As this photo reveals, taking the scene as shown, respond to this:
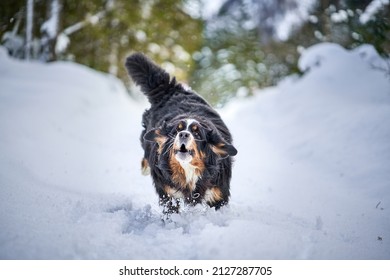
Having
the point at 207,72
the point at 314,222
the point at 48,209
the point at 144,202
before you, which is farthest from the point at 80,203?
the point at 207,72

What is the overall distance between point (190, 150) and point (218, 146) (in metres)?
0.44

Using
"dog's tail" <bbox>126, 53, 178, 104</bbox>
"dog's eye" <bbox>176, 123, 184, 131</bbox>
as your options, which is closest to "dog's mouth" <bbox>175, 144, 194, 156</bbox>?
"dog's eye" <bbox>176, 123, 184, 131</bbox>

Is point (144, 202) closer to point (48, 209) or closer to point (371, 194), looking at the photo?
point (48, 209)

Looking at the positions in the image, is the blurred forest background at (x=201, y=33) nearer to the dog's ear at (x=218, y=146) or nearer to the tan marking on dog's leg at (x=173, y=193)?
the dog's ear at (x=218, y=146)

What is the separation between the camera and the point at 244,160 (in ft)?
25.3

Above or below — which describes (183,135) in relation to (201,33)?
below

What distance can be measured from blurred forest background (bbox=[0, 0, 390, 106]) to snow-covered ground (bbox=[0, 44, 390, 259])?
1.34 meters

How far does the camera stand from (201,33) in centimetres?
2005

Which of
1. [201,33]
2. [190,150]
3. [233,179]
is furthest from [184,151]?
[201,33]

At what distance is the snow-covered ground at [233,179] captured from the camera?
10.1ft

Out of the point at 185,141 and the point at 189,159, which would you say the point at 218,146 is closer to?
the point at 189,159

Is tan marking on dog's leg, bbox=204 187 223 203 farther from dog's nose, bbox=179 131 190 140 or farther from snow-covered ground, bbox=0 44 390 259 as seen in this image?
dog's nose, bbox=179 131 190 140

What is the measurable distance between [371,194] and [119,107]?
9666 millimetres

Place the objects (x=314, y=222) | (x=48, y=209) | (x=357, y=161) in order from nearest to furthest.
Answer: (x=48, y=209) < (x=314, y=222) < (x=357, y=161)
